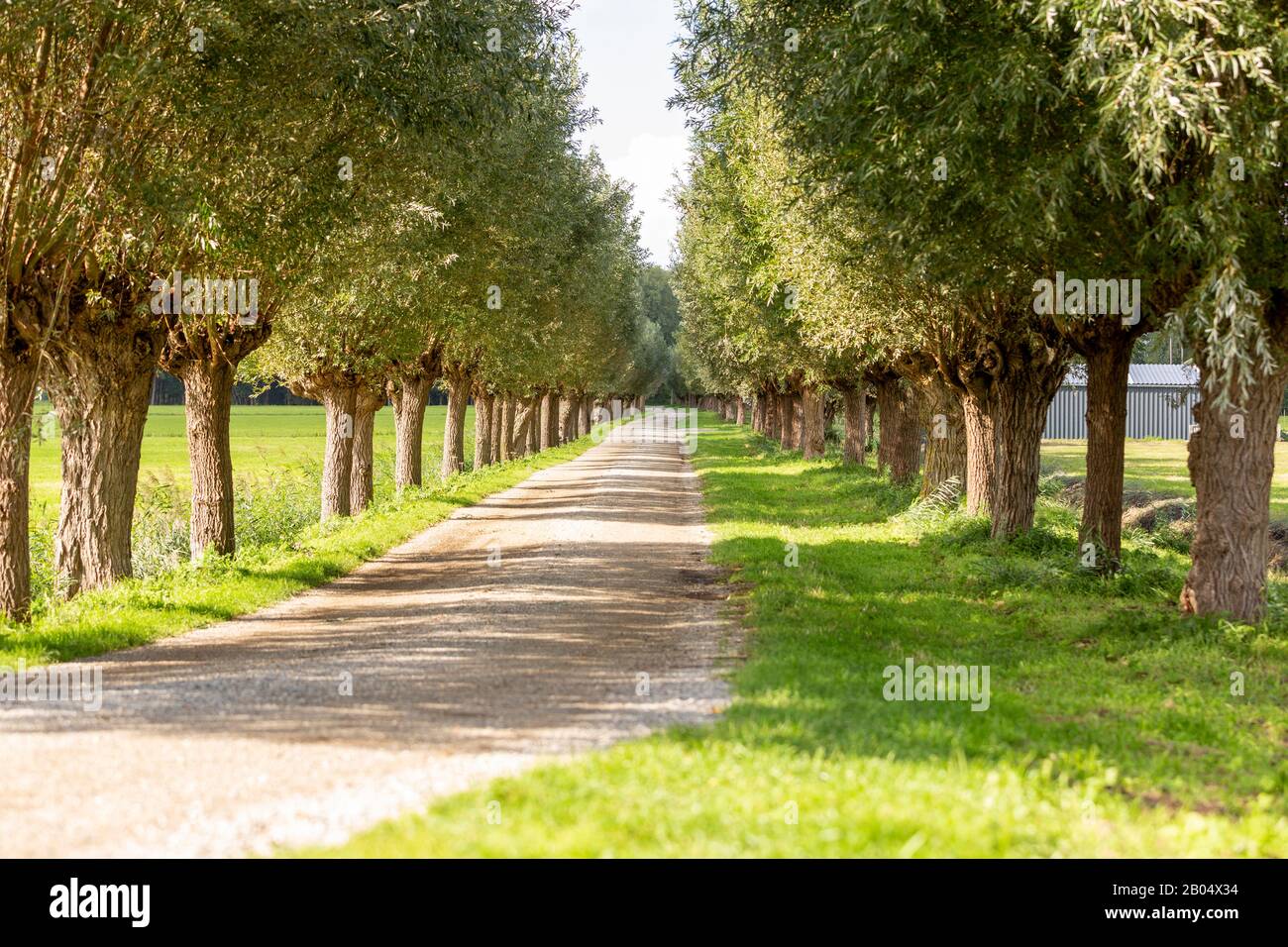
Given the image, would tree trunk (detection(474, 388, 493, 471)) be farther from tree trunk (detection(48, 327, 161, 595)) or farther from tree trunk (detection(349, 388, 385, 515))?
tree trunk (detection(48, 327, 161, 595))

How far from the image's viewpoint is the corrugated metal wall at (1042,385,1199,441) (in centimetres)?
6956

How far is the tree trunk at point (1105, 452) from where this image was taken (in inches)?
642

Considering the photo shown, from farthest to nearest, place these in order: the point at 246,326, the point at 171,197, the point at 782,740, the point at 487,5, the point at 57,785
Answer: the point at 246,326
the point at 487,5
the point at 171,197
the point at 782,740
the point at 57,785

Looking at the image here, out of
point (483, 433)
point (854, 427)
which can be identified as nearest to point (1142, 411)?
point (854, 427)

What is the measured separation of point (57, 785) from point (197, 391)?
1240cm

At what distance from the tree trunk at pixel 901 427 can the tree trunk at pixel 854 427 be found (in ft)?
18.4

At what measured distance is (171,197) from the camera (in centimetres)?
1220

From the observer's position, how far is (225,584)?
15906 mm

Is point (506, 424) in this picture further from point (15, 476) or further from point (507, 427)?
point (15, 476)

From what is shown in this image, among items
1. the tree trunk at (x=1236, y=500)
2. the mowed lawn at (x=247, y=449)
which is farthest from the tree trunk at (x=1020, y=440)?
the mowed lawn at (x=247, y=449)

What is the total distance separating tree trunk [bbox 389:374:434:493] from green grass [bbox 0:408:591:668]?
0.73 metres

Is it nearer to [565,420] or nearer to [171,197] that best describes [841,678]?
[171,197]
